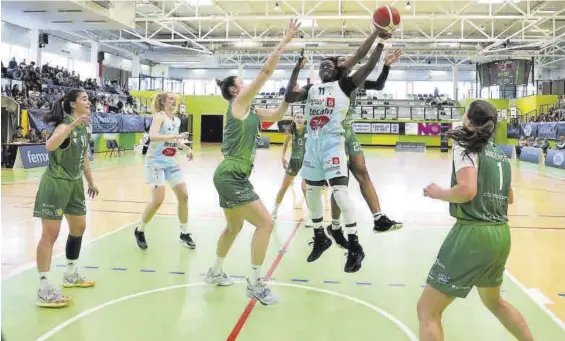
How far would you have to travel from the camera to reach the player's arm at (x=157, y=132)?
5587 millimetres

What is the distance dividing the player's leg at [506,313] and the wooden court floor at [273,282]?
2.76 ft

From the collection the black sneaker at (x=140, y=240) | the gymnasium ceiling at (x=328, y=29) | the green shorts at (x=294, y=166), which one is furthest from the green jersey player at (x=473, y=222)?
the gymnasium ceiling at (x=328, y=29)

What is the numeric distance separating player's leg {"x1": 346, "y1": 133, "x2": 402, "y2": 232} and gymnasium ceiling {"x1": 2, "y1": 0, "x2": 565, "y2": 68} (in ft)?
54.3

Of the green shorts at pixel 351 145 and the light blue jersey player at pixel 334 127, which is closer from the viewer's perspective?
the light blue jersey player at pixel 334 127

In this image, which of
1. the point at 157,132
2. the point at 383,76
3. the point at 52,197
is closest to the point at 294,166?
the point at 157,132

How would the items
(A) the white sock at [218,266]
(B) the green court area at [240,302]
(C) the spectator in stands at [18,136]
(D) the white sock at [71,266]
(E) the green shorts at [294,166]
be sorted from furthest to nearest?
(C) the spectator in stands at [18,136], (E) the green shorts at [294,166], (A) the white sock at [218,266], (D) the white sock at [71,266], (B) the green court area at [240,302]

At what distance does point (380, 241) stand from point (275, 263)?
1.92 meters

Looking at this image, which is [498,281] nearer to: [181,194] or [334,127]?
→ [334,127]

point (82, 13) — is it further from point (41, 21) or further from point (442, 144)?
point (442, 144)

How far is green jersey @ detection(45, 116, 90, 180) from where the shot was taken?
418cm

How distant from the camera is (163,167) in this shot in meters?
6.17

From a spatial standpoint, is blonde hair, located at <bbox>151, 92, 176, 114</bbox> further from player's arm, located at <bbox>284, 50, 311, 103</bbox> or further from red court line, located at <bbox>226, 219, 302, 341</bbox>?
red court line, located at <bbox>226, 219, 302, 341</bbox>

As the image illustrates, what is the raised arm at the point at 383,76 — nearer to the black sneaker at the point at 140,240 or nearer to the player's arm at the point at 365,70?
the player's arm at the point at 365,70

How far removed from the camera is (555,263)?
18.9 feet
